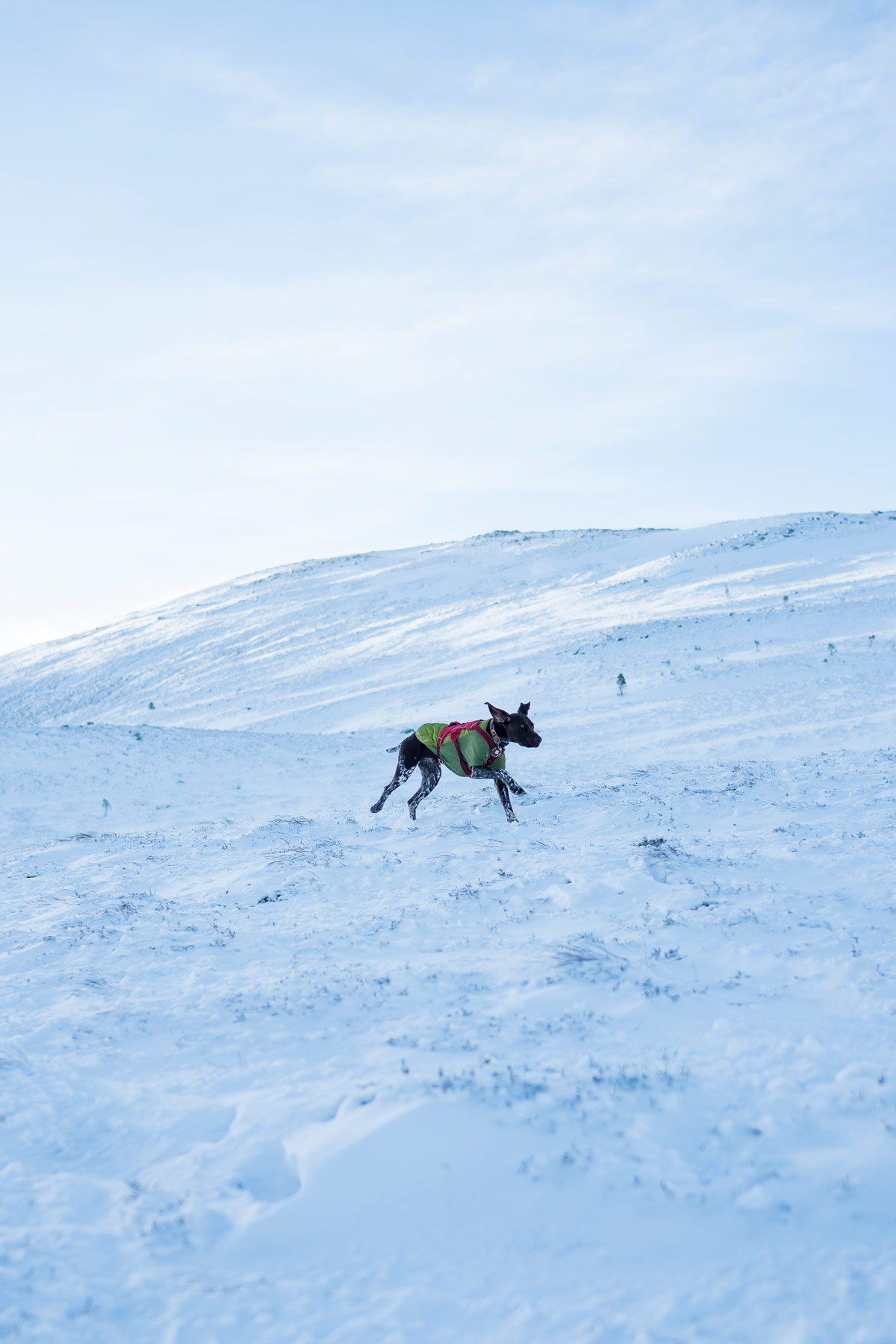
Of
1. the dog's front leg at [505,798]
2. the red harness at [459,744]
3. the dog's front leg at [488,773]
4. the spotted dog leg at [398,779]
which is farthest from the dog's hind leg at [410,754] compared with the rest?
the dog's front leg at [505,798]

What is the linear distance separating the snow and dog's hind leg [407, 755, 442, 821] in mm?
243

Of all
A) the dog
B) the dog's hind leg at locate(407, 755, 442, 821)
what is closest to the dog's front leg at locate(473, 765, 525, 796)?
the dog

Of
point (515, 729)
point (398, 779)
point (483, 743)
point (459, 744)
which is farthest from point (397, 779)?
point (515, 729)

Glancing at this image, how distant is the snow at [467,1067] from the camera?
2.84m

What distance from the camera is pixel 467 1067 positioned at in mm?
4102

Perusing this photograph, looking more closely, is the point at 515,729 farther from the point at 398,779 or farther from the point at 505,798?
the point at 398,779

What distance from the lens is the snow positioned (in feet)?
9.30

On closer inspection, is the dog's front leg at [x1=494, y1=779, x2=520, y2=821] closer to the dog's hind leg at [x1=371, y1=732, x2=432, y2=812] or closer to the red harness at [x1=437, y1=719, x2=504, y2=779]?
the red harness at [x1=437, y1=719, x2=504, y2=779]

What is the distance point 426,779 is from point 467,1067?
6.47 meters

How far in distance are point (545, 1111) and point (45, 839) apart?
1082 centimetres

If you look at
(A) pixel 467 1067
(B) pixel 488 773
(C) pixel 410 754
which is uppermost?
(C) pixel 410 754

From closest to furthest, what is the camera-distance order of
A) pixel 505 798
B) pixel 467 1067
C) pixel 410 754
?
pixel 467 1067 < pixel 505 798 < pixel 410 754

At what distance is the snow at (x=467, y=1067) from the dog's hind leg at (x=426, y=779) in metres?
0.24

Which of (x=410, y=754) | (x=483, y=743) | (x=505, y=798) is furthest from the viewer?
(x=410, y=754)
